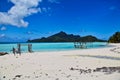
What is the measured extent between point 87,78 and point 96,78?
1.36 ft

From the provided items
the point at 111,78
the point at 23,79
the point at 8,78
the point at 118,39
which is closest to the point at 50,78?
the point at 23,79

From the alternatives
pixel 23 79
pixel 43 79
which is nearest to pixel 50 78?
pixel 43 79

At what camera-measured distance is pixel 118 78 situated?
33.4ft

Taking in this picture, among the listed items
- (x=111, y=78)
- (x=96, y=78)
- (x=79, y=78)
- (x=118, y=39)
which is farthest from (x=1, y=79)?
(x=118, y=39)

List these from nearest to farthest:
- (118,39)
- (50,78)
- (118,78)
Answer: (118,78), (50,78), (118,39)

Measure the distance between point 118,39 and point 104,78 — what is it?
97.2 m

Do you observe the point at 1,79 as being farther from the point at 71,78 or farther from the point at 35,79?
the point at 71,78

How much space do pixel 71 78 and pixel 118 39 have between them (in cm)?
9731

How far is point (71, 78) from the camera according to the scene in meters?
10.7

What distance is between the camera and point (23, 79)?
35.4 ft

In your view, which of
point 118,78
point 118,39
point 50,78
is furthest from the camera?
point 118,39

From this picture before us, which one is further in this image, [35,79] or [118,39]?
[118,39]

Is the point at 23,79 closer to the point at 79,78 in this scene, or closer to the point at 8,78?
the point at 8,78

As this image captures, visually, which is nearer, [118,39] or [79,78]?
[79,78]
